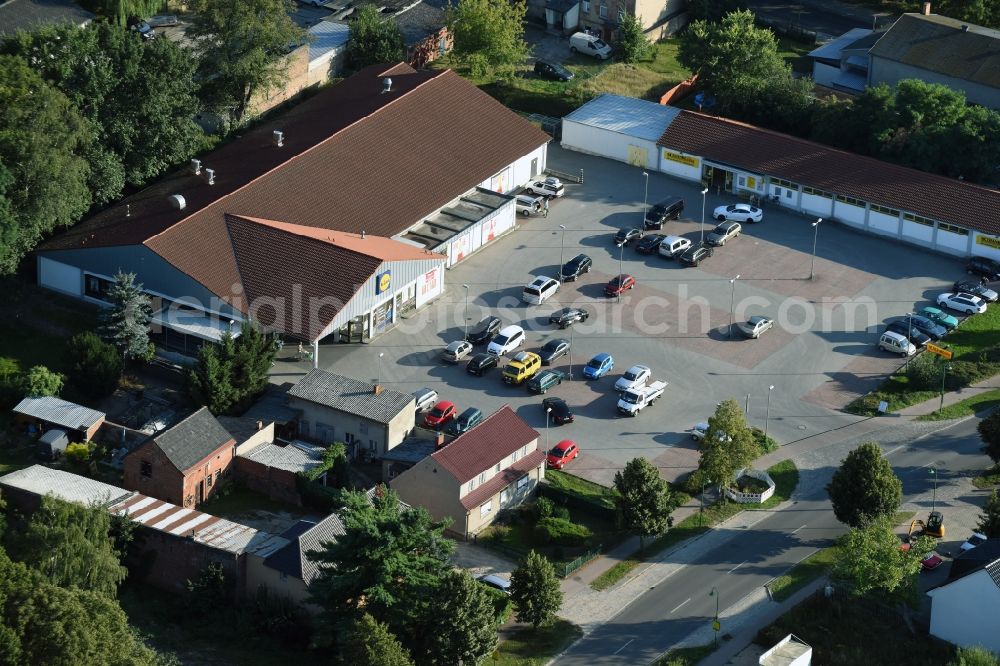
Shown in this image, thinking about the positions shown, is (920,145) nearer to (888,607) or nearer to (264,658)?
(888,607)

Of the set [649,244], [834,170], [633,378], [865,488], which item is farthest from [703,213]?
[865,488]

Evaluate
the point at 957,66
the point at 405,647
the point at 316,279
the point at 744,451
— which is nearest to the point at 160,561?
the point at 405,647

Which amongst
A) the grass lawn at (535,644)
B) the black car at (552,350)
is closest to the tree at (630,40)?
the black car at (552,350)

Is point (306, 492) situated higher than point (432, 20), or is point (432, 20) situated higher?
point (432, 20)

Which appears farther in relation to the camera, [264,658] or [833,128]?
[833,128]

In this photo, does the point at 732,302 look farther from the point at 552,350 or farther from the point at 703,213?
the point at 552,350

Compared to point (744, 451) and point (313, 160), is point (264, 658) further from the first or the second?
point (313, 160)

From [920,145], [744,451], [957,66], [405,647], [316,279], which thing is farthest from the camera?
[957,66]

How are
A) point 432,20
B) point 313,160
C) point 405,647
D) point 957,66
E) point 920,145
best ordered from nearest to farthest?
point 405,647 < point 313,160 < point 920,145 < point 957,66 < point 432,20
